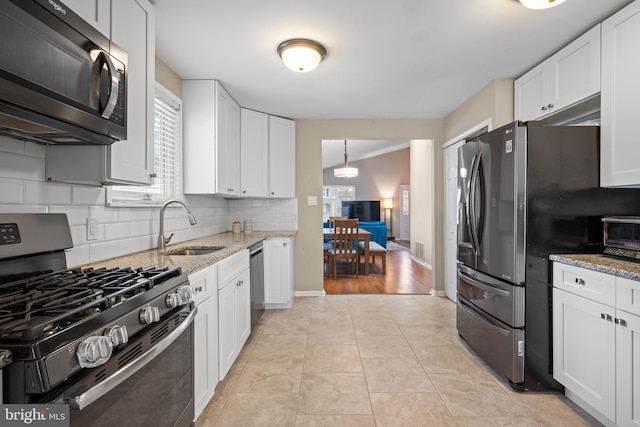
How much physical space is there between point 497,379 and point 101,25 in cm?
303

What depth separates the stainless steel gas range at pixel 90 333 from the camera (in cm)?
67

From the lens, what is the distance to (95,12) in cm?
130

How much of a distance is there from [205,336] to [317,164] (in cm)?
280

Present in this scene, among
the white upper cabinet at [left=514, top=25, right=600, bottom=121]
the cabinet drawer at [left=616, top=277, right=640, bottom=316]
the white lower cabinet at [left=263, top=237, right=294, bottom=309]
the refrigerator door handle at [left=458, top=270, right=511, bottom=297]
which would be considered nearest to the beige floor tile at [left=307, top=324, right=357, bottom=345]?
the white lower cabinet at [left=263, top=237, right=294, bottom=309]

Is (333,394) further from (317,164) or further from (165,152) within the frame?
(317,164)

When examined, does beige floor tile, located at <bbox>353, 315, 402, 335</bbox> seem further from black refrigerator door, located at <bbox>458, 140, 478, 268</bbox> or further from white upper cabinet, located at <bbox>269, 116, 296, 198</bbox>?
white upper cabinet, located at <bbox>269, 116, 296, 198</bbox>

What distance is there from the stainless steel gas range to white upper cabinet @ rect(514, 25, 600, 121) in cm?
273

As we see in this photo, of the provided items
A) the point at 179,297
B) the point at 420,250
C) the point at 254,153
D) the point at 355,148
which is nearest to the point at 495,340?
the point at 179,297

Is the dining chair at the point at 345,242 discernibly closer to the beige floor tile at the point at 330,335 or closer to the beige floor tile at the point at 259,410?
the beige floor tile at the point at 330,335

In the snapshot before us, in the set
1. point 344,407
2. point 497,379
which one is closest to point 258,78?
point 344,407

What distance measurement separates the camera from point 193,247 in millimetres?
2494

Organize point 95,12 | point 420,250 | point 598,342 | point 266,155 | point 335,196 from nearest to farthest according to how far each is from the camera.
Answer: point 95,12
point 598,342
point 266,155
point 420,250
point 335,196

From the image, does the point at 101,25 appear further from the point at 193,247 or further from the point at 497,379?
the point at 497,379

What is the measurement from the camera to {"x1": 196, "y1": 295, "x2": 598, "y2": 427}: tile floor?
5.72ft
